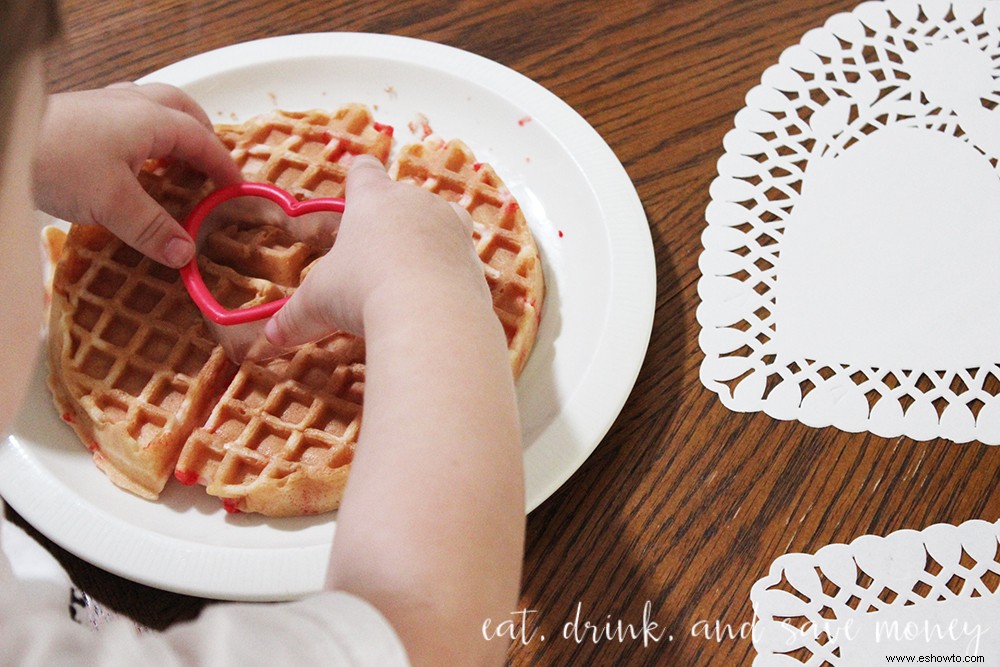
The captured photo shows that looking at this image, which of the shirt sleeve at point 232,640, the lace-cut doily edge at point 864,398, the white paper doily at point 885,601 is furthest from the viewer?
the lace-cut doily edge at point 864,398

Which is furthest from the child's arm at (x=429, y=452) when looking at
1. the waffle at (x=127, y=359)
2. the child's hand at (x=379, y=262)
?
the waffle at (x=127, y=359)

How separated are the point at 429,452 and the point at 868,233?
0.61 metres

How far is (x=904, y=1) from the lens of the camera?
123cm

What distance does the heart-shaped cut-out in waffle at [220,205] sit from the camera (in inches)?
36.5

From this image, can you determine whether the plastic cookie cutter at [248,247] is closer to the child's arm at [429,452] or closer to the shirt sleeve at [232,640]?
the child's arm at [429,452]

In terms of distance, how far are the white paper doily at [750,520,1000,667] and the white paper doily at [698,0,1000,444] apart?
0.39ft

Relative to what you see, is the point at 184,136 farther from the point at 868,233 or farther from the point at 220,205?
the point at 868,233

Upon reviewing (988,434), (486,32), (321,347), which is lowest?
(988,434)

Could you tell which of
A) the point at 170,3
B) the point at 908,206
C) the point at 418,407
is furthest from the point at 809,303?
the point at 170,3

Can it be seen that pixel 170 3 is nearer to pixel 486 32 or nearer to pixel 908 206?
pixel 486 32

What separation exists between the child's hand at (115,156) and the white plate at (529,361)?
0.19 metres

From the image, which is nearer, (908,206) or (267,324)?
(267,324)

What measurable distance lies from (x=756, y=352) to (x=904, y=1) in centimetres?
61

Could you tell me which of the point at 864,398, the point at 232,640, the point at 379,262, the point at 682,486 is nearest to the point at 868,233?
the point at 864,398
